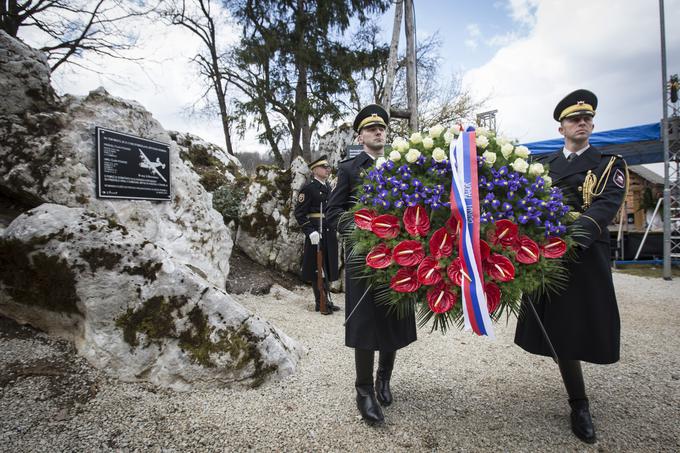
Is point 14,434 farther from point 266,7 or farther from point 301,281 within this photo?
point 266,7

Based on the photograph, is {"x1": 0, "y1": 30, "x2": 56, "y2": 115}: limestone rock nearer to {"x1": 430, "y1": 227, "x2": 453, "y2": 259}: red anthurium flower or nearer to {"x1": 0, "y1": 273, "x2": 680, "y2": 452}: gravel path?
{"x1": 0, "y1": 273, "x2": 680, "y2": 452}: gravel path

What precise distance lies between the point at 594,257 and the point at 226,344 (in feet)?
8.32

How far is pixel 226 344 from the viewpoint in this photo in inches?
104

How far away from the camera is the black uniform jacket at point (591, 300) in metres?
2.16

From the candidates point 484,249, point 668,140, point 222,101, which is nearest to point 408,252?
point 484,249

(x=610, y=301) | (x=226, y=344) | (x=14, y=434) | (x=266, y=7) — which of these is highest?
(x=266, y=7)

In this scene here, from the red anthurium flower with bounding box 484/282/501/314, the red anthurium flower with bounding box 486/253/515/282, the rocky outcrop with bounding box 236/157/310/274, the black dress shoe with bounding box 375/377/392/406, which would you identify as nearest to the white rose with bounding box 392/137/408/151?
the red anthurium flower with bounding box 486/253/515/282

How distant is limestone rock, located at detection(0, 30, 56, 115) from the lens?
10.8 feet

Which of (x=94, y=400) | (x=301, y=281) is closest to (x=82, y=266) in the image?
(x=94, y=400)

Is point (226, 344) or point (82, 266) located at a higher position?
point (82, 266)

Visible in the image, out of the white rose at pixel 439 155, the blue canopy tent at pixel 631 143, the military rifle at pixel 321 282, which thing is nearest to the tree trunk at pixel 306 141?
the blue canopy tent at pixel 631 143

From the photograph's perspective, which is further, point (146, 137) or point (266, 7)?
point (266, 7)

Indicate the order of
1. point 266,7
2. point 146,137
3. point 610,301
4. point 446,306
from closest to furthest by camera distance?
point 446,306 < point 610,301 < point 146,137 < point 266,7

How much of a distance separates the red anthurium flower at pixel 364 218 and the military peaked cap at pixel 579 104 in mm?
1597
